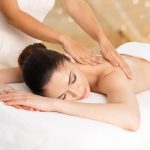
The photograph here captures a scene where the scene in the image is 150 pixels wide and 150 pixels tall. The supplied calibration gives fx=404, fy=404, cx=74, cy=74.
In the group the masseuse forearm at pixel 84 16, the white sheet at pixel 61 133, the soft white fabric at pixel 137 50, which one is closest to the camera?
the white sheet at pixel 61 133

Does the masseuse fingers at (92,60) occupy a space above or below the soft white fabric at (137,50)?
above

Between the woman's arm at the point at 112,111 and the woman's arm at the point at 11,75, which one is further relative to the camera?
the woman's arm at the point at 11,75

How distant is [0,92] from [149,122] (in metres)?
0.58

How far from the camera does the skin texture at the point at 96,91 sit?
141 centimetres

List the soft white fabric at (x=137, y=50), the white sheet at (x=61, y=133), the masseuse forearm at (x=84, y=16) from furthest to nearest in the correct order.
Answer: the soft white fabric at (x=137, y=50)
the masseuse forearm at (x=84, y=16)
the white sheet at (x=61, y=133)

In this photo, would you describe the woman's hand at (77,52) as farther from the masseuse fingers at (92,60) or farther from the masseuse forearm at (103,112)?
the masseuse forearm at (103,112)

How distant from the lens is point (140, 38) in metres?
3.12

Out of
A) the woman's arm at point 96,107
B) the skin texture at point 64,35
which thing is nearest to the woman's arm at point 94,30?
the skin texture at point 64,35

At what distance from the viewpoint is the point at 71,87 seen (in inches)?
61.0

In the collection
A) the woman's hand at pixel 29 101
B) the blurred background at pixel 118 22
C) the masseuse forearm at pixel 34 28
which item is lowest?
the blurred background at pixel 118 22

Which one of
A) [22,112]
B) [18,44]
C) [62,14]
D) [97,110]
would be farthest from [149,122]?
[62,14]

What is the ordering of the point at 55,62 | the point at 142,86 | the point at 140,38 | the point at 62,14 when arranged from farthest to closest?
the point at 140,38
the point at 62,14
the point at 142,86
the point at 55,62

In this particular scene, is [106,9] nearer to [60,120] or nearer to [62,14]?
[62,14]

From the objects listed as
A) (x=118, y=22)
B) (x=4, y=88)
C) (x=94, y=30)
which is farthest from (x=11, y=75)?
(x=118, y=22)
